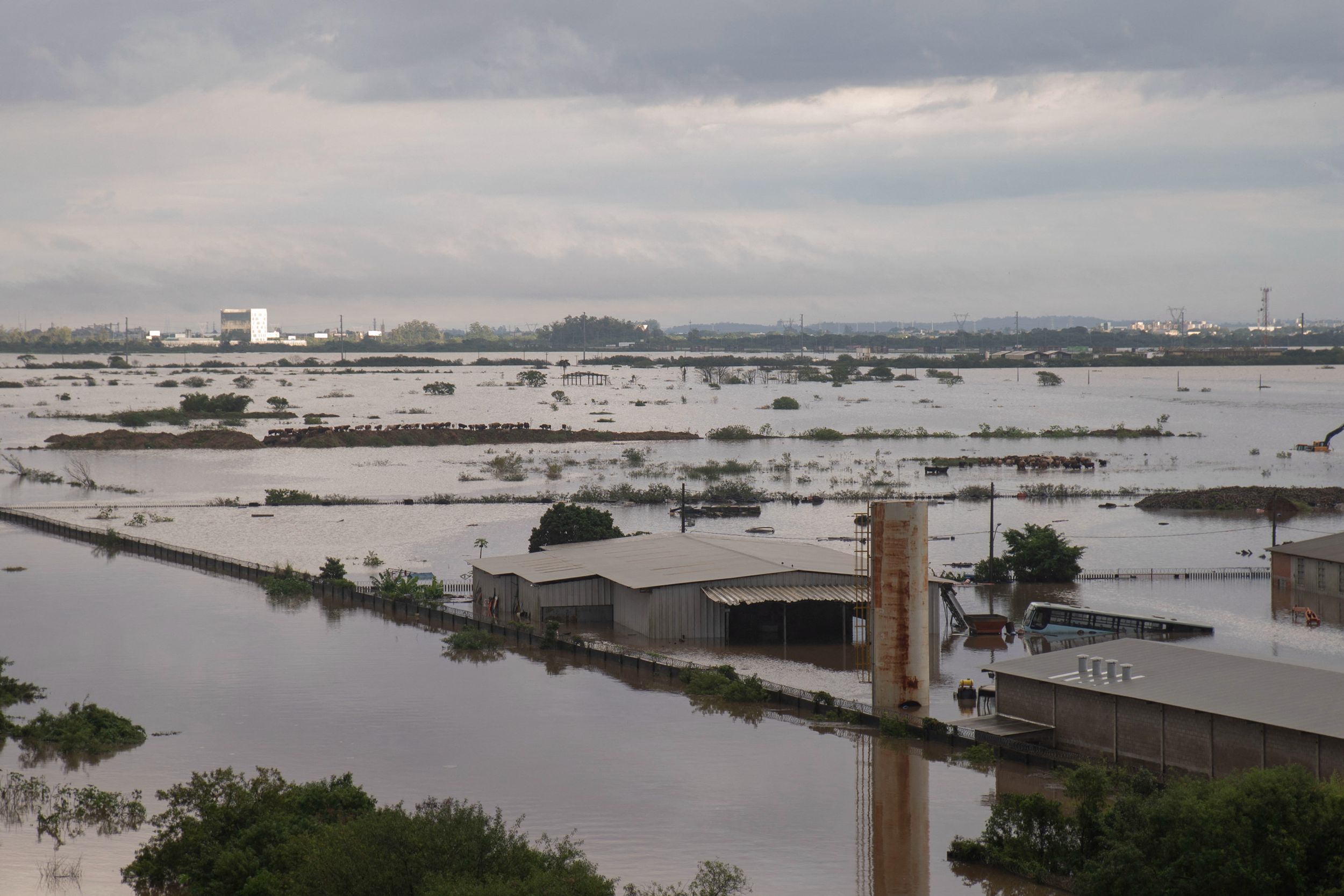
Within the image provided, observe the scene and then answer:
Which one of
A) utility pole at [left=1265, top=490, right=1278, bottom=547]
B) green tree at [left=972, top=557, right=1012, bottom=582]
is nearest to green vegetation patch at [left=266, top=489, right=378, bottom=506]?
green tree at [left=972, top=557, right=1012, bottom=582]

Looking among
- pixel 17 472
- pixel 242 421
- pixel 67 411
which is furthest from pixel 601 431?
pixel 67 411

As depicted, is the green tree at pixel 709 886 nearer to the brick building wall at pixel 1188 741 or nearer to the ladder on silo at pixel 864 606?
the brick building wall at pixel 1188 741

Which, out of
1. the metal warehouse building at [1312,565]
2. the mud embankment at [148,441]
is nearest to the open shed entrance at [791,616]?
the metal warehouse building at [1312,565]

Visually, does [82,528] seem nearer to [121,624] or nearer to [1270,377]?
[121,624]

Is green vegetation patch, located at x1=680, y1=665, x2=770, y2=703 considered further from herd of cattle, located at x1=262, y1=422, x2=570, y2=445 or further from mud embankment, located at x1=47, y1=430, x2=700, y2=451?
herd of cattle, located at x1=262, y1=422, x2=570, y2=445

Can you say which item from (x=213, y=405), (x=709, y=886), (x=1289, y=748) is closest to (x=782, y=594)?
(x=1289, y=748)

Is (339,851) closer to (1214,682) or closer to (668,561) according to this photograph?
(1214,682)
